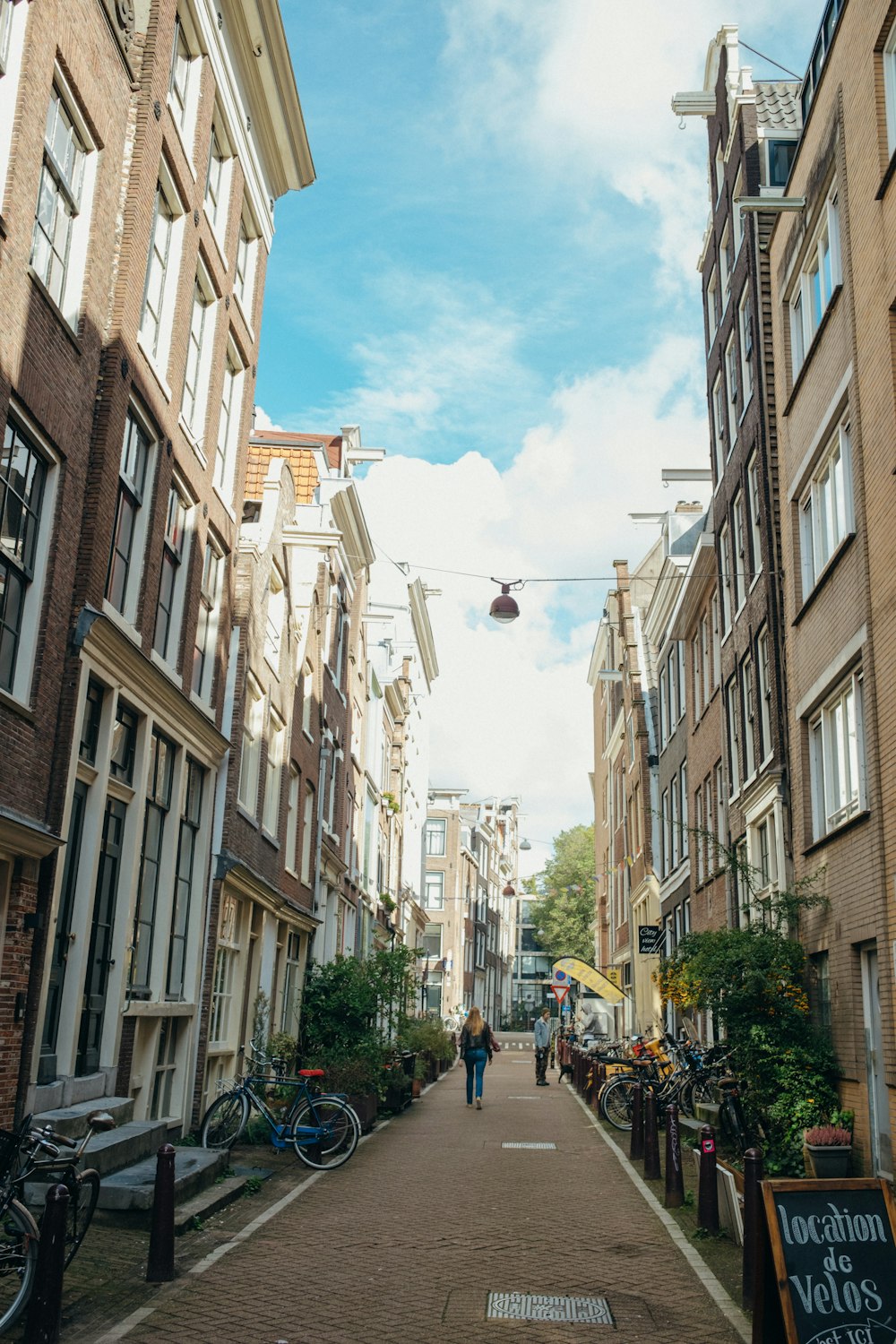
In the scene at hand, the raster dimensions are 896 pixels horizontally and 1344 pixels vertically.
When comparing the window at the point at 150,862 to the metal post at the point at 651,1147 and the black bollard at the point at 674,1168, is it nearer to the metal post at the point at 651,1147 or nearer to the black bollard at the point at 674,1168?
the metal post at the point at 651,1147

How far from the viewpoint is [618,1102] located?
19938 mm

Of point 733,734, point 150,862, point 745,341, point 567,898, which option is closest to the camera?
point 150,862

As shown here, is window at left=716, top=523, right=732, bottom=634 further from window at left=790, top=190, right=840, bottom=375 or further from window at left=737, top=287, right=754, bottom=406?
window at left=790, top=190, right=840, bottom=375

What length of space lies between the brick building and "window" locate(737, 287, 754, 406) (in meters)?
8.24

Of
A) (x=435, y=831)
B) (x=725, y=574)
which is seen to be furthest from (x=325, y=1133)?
(x=435, y=831)

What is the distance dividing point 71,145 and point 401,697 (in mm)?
31745

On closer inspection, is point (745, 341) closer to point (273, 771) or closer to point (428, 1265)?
point (273, 771)

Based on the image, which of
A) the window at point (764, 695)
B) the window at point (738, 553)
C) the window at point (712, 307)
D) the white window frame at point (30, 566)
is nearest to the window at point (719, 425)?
the window at point (712, 307)

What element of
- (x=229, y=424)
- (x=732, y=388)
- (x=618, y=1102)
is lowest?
(x=618, y=1102)

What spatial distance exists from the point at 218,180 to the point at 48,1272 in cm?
1595

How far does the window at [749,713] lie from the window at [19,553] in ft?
41.0

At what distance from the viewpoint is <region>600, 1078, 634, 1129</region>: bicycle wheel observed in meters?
19.7

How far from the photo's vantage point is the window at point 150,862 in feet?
47.0

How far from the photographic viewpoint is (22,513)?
10.8 meters
